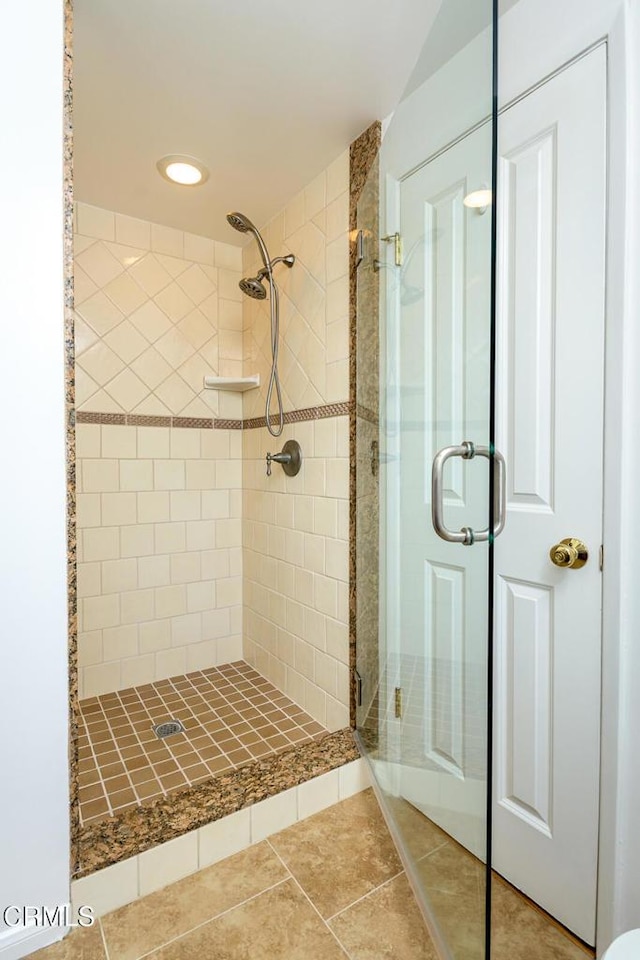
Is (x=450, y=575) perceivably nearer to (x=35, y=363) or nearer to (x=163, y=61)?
(x=35, y=363)

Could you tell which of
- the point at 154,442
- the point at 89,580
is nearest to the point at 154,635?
the point at 89,580

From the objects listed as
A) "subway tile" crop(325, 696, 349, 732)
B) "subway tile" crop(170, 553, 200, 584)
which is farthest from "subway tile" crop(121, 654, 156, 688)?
"subway tile" crop(325, 696, 349, 732)

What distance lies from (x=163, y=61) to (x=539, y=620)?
1789 mm

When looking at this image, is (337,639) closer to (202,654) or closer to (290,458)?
(290,458)

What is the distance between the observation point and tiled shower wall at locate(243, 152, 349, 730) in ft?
5.63

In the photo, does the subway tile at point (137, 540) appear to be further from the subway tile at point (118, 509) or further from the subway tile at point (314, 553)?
the subway tile at point (314, 553)

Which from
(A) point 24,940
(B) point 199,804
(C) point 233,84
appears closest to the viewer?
(A) point 24,940

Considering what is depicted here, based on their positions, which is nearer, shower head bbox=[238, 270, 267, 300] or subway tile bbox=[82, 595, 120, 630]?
shower head bbox=[238, 270, 267, 300]

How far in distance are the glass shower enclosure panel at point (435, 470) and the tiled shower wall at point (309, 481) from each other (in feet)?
0.54

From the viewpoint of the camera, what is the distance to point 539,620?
44.5 inches

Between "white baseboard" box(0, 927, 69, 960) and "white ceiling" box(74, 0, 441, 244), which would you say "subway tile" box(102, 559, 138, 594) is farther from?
"white ceiling" box(74, 0, 441, 244)

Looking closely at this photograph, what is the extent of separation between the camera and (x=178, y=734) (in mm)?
1769

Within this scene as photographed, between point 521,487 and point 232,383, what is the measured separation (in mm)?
1544

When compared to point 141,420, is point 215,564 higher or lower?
lower
